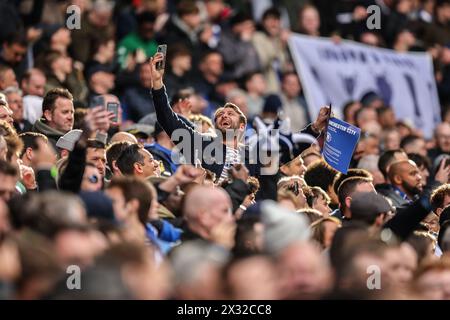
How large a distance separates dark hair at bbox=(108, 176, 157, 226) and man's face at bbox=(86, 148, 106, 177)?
1234mm

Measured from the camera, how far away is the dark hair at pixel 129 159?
10820 millimetres

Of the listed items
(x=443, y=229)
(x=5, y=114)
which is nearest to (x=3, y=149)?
(x=5, y=114)

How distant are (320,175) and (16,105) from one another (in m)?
2.76

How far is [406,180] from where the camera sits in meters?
13.3

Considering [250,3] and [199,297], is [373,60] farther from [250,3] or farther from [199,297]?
[199,297]

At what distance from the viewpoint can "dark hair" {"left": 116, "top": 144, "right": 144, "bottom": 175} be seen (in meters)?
10.8

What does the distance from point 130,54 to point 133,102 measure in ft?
3.59

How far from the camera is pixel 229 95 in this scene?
621 inches

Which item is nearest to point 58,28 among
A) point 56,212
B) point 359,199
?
point 359,199

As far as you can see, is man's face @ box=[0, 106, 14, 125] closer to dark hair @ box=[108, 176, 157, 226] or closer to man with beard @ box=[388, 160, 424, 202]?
dark hair @ box=[108, 176, 157, 226]

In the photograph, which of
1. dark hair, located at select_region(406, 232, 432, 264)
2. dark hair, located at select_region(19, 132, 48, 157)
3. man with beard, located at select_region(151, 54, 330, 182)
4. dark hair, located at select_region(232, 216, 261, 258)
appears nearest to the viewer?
dark hair, located at select_region(232, 216, 261, 258)

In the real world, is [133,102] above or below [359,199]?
above

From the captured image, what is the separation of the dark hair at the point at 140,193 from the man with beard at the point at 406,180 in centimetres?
453

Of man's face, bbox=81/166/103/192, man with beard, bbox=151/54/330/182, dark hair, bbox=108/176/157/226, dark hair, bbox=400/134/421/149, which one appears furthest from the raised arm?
dark hair, bbox=400/134/421/149
